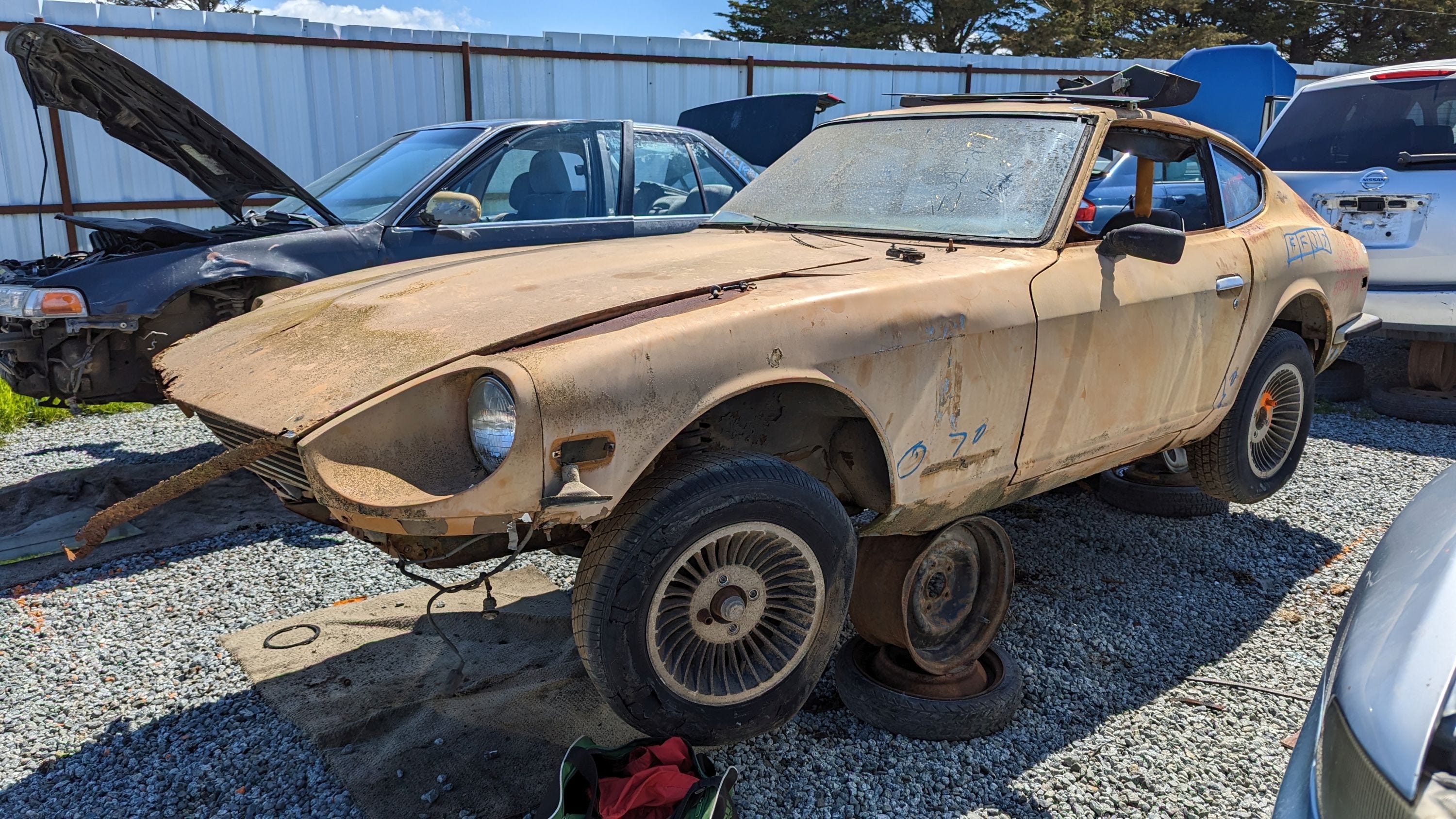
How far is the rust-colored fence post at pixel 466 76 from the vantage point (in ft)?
33.0

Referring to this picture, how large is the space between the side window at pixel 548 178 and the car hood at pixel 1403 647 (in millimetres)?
4677

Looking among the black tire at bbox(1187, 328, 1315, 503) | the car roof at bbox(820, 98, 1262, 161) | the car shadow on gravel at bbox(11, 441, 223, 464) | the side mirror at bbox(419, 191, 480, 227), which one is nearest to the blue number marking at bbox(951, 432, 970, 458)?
the car roof at bbox(820, 98, 1262, 161)

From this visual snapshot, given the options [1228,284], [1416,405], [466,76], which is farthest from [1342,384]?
[466,76]

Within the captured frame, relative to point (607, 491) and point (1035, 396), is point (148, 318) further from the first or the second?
point (1035, 396)

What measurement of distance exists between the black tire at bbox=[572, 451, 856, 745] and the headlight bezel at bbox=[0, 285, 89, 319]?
11.2ft

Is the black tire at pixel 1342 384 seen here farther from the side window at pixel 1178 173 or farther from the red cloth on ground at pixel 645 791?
the red cloth on ground at pixel 645 791

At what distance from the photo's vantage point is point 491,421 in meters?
2.24

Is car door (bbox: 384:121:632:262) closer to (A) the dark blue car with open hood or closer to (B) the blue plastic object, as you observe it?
(A) the dark blue car with open hood

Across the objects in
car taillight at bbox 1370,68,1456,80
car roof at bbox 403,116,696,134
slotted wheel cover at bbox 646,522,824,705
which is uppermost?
car taillight at bbox 1370,68,1456,80

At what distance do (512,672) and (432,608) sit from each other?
642mm

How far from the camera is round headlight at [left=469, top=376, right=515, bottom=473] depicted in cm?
221

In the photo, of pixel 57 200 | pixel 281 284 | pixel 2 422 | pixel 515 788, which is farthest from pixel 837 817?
pixel 57 200

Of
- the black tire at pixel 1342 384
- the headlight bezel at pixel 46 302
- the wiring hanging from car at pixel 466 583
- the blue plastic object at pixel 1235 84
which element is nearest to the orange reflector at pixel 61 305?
the headlight bezel at pixel 46 302

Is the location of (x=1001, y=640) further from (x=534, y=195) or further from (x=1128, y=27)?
(x=1128, y=27)
